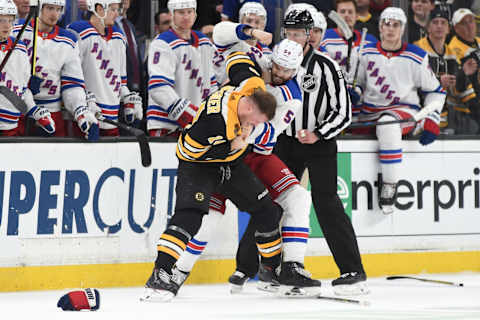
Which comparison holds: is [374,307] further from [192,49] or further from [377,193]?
[192,49]

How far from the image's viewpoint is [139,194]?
17.9 feet

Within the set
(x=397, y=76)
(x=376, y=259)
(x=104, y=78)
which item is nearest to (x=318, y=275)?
(x=376, y=259)

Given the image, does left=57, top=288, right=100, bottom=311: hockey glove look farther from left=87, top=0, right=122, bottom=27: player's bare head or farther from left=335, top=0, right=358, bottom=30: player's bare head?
left=335, top=0, right=358, bottom=30: player's bare head

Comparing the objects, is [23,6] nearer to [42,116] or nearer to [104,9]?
[104,9]

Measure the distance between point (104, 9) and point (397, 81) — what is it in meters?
2.02

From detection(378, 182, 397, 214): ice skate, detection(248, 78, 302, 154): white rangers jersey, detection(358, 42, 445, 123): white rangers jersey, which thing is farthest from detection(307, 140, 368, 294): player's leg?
detection(358, 42, 445, 123): white rangers jersey

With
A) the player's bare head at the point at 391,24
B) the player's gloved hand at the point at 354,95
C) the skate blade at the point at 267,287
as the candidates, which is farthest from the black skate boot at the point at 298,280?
the player's bare head at the point at 391,24

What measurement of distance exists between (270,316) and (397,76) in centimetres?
256

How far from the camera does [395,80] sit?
6227mm

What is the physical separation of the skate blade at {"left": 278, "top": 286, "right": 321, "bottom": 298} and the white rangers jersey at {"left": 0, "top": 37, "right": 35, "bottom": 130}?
1815 millimetres

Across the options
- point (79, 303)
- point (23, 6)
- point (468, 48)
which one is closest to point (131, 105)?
point (23, 6)

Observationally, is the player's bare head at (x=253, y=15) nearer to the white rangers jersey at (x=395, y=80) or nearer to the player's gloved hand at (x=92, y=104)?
the white rangers jersey at (x=395, y=80)

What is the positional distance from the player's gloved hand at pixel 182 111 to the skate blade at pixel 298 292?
4.21ft

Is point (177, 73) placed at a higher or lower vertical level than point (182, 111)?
higher
